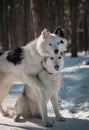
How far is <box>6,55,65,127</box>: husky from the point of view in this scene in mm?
7263

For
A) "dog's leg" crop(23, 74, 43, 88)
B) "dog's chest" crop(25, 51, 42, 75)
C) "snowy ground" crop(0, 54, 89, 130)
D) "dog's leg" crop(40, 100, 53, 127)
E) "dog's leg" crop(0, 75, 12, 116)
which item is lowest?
"snowy ground" crop(0, 54, 89, 130)

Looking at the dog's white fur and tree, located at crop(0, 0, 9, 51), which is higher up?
the dog's white fur

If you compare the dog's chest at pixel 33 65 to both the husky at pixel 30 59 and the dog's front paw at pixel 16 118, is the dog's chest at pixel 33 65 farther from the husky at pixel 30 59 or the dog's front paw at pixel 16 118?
the dog's front paw at pixel 16 118

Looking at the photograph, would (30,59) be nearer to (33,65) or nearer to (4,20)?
(33,65)

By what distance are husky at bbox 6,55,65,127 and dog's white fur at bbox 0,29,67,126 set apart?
110 millimetres

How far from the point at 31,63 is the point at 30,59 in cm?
8

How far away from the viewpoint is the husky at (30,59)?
7.14 m

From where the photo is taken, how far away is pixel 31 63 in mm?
7488

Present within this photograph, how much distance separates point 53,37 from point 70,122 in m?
1.73

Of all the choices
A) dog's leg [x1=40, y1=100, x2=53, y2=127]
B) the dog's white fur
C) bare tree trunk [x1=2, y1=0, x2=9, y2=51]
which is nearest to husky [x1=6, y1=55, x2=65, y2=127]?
dog's leg [x1=40, y1=100, x2=53, y2=127]

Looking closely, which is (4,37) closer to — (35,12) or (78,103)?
(35,12)

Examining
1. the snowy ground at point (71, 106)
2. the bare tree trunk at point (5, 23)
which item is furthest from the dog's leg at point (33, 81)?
the bare tree trunk at point (5, 23)

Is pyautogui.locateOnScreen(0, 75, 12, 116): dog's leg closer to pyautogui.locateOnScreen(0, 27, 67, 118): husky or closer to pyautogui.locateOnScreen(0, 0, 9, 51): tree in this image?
pyautogui.locateOnScreen(0, 27, 67, 118): husky

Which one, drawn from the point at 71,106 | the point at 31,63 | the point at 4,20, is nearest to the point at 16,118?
the point at 31,63
